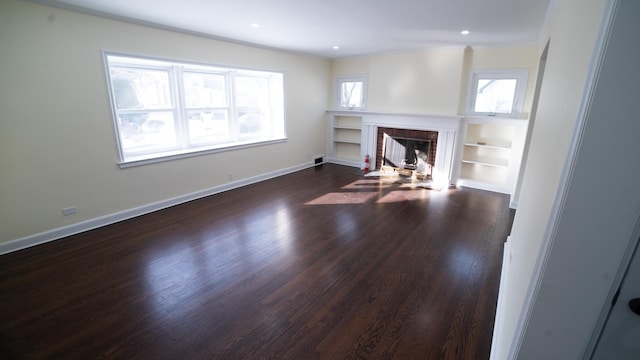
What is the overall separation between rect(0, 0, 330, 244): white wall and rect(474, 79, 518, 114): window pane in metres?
4.67

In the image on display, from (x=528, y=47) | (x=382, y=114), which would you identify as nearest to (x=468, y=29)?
(x=528, y=47)

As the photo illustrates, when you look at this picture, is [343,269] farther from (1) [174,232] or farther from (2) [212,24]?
(2) [212,24]

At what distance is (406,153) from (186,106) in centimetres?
422

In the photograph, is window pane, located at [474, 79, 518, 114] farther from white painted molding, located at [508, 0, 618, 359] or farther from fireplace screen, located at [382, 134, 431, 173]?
white painted molding, located at [508, 0, 618, 359]

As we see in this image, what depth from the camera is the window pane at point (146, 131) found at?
151 inches

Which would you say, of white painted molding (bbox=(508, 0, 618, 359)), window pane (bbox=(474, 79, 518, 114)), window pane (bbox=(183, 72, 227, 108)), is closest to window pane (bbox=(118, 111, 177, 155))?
window pane (bbox=(183, 72, 227, 108))

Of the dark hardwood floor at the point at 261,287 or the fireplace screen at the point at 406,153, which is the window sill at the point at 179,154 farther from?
the fireplace screen at the point at 406,153

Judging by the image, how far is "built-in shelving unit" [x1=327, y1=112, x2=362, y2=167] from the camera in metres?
6.82

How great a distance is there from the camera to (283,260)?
9.23ft

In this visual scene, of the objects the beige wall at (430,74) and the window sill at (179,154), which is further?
the beige wall at (430,74)

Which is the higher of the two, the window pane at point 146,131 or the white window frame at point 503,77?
the white window frame at point 503,77

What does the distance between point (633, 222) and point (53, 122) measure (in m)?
4.43

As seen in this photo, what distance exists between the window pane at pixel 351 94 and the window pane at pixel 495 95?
239 centimetres


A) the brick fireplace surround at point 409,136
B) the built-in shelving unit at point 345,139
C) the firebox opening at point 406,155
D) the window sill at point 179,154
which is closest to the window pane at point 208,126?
the window sill at point 179,154
